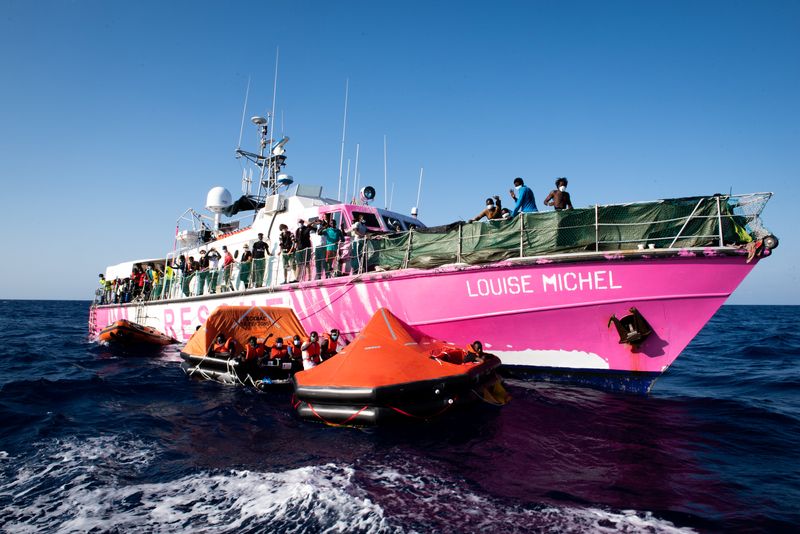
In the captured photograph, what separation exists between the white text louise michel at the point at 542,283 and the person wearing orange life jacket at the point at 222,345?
230 inches

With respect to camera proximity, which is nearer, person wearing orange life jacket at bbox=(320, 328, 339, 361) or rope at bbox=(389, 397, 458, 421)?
rope at bbox=(389, 397, 458, 421)

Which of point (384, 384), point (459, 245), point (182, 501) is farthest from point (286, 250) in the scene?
point (182, 501)

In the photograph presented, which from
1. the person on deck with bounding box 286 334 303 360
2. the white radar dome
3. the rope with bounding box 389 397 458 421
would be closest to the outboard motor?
the rope with bounding box 389 397 458 421

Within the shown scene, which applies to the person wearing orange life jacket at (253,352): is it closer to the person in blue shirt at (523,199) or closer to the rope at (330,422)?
the rope at (330,422)

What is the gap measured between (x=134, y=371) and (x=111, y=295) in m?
13.2

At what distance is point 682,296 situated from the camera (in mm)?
7938

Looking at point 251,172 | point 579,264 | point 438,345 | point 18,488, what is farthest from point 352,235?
point 251,172

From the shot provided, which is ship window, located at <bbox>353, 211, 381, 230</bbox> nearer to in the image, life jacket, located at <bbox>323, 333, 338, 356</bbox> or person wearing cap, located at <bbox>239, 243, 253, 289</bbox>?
person wearing cap, located at <bbox>239, 243, 253, 289</bbox>

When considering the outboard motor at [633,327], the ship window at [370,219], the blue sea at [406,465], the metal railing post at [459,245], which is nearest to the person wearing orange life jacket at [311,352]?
the blue sea at [406,465]

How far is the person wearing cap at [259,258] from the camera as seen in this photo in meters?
14.1

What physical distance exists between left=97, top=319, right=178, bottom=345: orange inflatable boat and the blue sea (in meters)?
7.76

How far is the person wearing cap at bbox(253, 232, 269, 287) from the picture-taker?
1409cm

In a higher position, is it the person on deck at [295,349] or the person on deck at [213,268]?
the person on deck at [213,268]

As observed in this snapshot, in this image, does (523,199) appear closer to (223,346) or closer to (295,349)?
(295,349)
